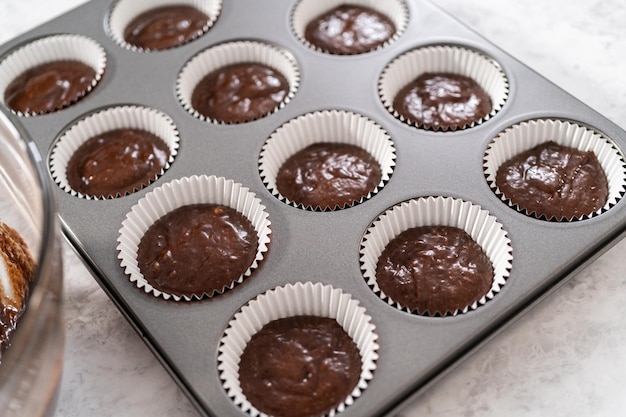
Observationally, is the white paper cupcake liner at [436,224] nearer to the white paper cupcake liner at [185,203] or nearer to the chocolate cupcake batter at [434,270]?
the chocolate cupcake batter at [434,270]

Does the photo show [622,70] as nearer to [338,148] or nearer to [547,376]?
[338,148]

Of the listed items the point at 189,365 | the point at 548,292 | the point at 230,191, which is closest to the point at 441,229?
the point at 548,292

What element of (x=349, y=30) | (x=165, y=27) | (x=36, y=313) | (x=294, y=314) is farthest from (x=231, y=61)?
(x=36, y=313)

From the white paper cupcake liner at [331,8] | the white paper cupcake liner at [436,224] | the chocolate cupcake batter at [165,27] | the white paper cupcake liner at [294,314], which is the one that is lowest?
the white paper cupcake liner at [294,314]

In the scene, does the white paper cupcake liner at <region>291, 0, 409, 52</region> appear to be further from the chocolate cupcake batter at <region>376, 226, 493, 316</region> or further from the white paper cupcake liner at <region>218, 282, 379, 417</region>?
the white paper cupcake liner at <region>218, 282, 379, 417</region>

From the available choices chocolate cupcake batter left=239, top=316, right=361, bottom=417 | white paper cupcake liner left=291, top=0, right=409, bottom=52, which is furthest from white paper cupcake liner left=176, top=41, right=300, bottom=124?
chocolate cupcake batter left=239, top=316, right=361, bottom=417

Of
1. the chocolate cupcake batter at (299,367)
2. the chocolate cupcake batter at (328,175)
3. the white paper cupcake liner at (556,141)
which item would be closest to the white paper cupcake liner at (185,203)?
the chocolate cupcake batter at (328,175)

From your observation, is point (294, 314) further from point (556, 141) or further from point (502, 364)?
point (556, 141)
